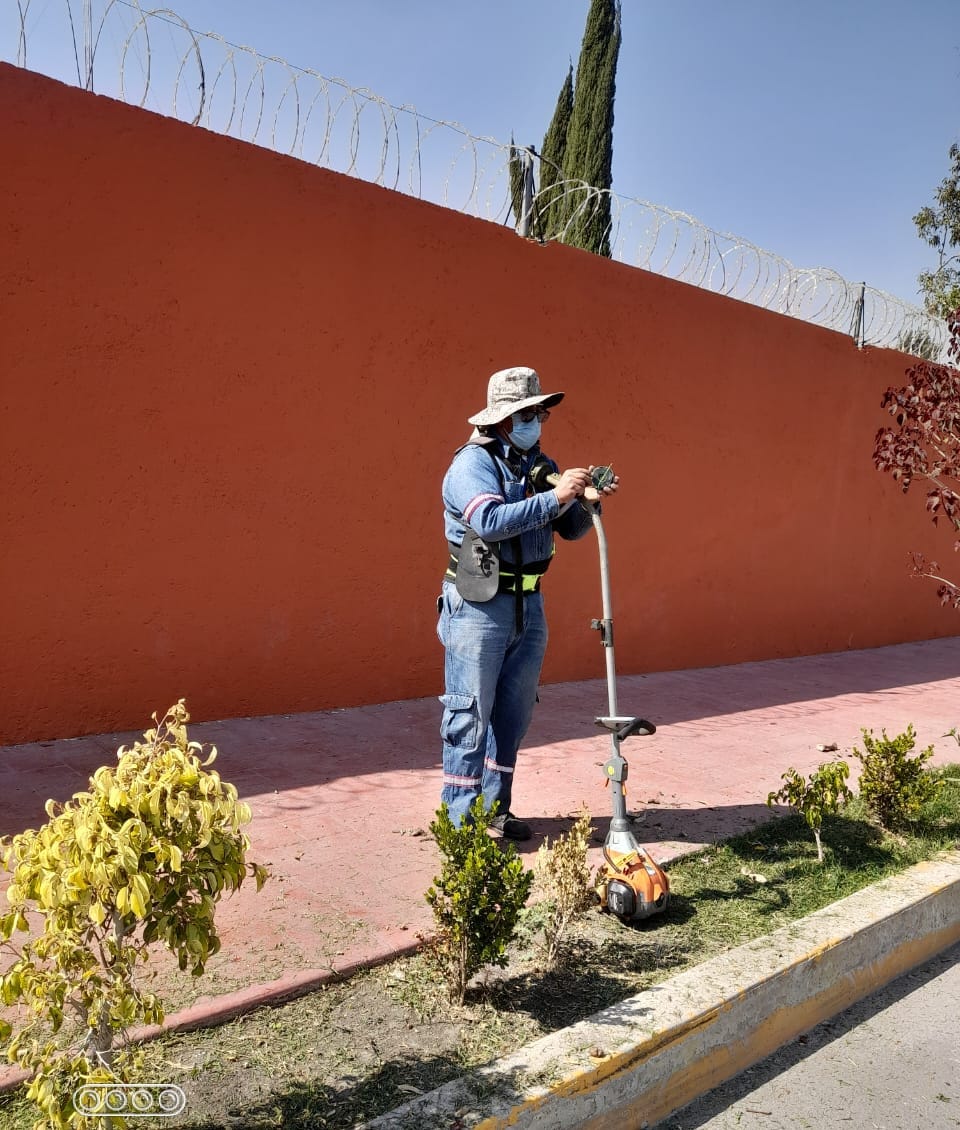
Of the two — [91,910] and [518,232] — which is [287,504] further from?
[91,910]

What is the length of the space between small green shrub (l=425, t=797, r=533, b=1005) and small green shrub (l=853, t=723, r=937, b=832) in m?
2.19

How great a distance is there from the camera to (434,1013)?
257 cm

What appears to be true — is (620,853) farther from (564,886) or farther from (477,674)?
(477,674)

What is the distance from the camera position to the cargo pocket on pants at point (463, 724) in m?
3.38

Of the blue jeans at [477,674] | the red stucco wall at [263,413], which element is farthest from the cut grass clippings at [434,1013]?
the red stucco wall at [263,413]

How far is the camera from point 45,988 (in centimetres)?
172

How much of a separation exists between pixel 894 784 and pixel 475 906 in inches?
93.2

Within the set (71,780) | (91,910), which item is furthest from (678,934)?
(71,780)

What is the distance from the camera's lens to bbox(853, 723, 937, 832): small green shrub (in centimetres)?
414

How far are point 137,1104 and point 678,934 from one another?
1777 mm

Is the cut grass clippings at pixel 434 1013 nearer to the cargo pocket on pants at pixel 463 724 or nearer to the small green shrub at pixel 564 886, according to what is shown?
the small green shrub at pixel 564 886

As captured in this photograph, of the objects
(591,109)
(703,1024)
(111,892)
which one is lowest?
(703,1024)

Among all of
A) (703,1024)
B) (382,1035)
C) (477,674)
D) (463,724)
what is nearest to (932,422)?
(477,674)

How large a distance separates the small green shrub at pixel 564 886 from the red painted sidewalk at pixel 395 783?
16.6 inches
